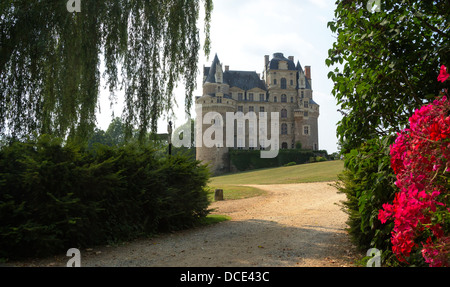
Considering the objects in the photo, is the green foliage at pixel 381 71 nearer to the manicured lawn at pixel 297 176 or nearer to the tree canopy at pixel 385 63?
the tree canopy at pixel 385 63

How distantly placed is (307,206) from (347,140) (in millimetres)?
9403

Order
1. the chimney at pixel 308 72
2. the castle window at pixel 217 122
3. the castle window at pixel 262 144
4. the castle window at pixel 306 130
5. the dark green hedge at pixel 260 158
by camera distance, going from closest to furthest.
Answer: the dark green hedge at pixel 260 158 < the castle window at pixel 217 122 < the castle window at pixel 262 144 < the castle window at pixel 306 130 < the chimney at pixel 308 72

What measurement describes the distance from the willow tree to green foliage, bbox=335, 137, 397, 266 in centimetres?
531

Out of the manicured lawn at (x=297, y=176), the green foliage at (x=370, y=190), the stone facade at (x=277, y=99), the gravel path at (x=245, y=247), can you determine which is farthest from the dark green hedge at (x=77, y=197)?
the stone facade at (x=277, y=99)

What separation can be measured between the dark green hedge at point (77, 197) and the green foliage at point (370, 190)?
4306 millimetres

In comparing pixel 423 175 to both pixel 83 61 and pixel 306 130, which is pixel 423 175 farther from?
pixel 306 130

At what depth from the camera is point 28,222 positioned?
217 inches

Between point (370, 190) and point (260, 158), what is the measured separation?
44.5 meters

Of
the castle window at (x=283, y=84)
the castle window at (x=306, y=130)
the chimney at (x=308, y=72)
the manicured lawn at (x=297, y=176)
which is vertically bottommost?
the manicured lawn at (x=297, y=176)

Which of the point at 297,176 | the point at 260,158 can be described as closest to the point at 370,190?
the point at 297,176

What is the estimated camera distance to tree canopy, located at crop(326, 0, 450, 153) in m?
3.39

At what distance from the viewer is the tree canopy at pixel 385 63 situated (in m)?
3.39

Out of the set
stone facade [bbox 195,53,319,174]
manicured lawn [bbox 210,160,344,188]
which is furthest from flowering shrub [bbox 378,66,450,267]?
stone facade [bbox 195,53,319,174]
